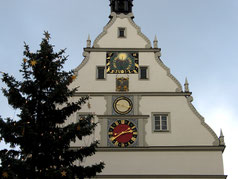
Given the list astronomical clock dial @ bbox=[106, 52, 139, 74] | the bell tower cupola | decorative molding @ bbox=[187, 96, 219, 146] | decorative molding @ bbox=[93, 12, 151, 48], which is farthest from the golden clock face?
the bell tower cupola

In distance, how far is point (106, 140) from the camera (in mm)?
16672

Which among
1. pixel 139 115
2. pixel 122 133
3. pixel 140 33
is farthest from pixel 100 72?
pixel 122 133

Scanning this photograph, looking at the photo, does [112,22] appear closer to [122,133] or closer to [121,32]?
[121,32]

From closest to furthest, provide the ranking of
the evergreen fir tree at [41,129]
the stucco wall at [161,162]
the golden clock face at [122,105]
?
the evergreen fir tree at [41,129] < the stucco wall at [161,162] < the golden clock face at [122,105]

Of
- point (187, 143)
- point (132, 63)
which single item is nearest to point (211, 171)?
point (187, 143)

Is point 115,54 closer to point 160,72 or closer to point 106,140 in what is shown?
point 160,72

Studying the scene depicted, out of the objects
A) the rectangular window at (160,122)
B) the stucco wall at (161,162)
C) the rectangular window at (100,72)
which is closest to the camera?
the stucco wall at (161,162)

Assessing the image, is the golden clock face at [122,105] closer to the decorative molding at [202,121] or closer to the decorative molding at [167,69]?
the decorative molding at [167,69]

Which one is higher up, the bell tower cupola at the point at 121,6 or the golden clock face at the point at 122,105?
the bell tower cupola at the point at 121,6

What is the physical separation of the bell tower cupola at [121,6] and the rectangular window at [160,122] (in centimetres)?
616

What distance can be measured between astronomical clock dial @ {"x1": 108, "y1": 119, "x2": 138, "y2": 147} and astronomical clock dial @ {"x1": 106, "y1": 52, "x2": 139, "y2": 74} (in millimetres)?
2318

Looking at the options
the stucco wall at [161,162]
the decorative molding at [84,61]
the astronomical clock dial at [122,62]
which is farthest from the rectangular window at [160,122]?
the decorative molding at [84,61]

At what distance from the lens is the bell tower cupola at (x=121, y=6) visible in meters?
21.0

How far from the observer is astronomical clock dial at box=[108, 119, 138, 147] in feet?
54.6
